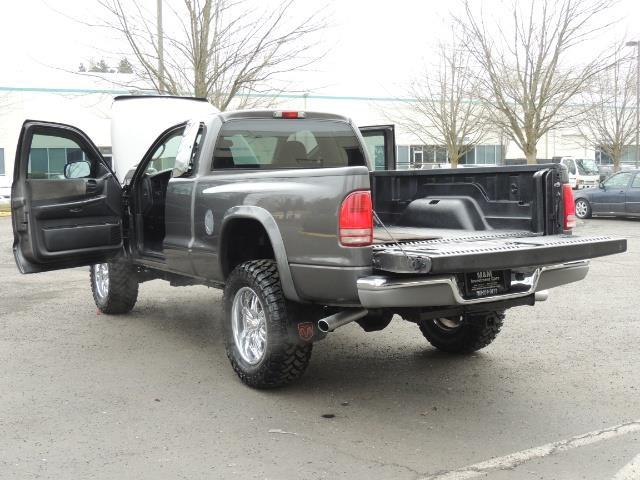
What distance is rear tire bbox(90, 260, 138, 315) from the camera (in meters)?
7.59

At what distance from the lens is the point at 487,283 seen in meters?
4.48

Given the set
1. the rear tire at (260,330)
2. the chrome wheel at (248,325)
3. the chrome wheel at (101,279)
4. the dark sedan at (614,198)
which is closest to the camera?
the rear tire at (260,330)

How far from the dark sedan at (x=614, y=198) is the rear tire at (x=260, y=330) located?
53.9 feet

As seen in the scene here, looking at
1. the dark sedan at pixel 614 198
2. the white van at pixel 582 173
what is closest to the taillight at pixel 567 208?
the dark sedan at pixel 614 198

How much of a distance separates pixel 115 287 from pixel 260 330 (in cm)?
298

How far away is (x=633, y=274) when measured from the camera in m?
10.4

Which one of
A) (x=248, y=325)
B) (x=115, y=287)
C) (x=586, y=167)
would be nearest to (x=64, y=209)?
(x=115, y=287)

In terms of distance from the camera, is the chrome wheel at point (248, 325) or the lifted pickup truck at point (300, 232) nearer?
the lifted pickup truck at point (300, 232)

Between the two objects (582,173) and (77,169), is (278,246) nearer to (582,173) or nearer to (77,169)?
(77,169)

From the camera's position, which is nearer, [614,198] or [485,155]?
[614,198]

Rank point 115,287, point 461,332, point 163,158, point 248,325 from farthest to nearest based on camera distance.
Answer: point 115,287
point 163,158
point 461,332
point 248,325

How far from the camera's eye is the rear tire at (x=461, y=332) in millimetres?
5945

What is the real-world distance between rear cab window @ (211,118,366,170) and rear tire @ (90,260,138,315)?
2060mm

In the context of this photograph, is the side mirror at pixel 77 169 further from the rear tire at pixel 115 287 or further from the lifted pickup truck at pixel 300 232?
the rear tire at pixel 115 287
